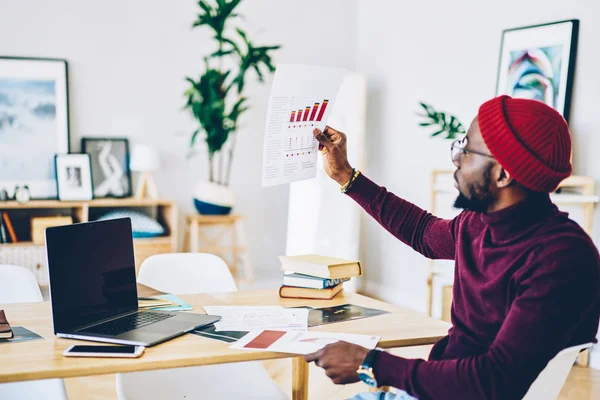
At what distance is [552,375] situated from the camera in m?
1.28

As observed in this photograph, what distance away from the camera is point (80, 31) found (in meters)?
4.70

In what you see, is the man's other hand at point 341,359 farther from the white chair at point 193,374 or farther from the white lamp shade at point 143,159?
the white lamp shade at point 143,159

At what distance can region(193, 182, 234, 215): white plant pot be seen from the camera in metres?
4.64

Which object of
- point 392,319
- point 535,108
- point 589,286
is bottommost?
point 392,319

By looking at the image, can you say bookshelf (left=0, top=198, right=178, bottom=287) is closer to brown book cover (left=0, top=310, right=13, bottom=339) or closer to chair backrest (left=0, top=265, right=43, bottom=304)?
chair backrest (left=0, top=265, right=43, bottom=304)

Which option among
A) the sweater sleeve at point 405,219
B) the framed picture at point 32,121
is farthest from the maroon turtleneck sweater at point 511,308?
the framed picture at point 32,121

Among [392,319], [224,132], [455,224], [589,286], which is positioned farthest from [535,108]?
[224,132]

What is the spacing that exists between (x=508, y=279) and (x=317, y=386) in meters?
1.95

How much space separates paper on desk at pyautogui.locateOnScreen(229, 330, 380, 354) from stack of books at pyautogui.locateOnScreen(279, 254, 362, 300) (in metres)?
0.38

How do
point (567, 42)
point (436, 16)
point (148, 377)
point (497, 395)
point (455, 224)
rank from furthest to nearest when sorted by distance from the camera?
1. point (436, 16)
2. point (567, 42)
3. point (148, 377)
4. point (455, 224)
5. point (497, 395)

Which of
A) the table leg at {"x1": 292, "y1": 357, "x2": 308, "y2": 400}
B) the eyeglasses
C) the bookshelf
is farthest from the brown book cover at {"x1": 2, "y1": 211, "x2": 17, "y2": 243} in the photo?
the eyeglasses

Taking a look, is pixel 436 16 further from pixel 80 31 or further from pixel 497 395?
pixel 497 395

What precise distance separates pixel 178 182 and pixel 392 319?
3542mm

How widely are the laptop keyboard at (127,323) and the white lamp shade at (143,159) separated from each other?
302 centimetres
